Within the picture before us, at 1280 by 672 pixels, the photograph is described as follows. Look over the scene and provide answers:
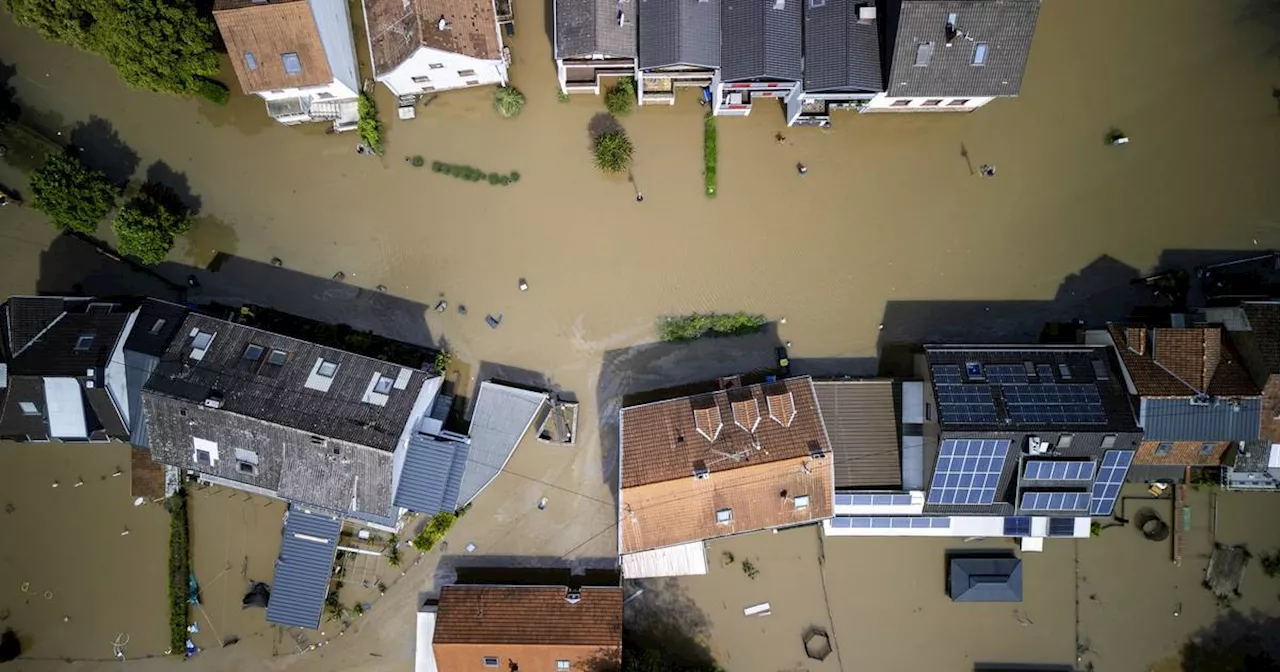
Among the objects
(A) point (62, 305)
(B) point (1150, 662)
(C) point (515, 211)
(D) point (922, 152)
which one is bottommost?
(B) point (1150, 662)

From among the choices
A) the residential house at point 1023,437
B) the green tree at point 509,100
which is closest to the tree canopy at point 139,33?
the green tree at point 509,100

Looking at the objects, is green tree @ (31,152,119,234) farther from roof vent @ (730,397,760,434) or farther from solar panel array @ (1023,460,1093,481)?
solar panel array @ (1023,460,1093,481)

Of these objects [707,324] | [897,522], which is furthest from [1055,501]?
[707,324]

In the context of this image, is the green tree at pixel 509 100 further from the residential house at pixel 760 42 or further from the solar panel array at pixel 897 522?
the solar panel array at pixel 897 522

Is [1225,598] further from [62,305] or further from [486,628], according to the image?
[62,305]

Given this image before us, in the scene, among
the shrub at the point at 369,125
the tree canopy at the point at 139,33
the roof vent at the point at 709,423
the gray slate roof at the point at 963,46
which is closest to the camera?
the gray slate roof at the point at 963,46

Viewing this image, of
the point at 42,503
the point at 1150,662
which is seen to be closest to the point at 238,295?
the point at 42,503
